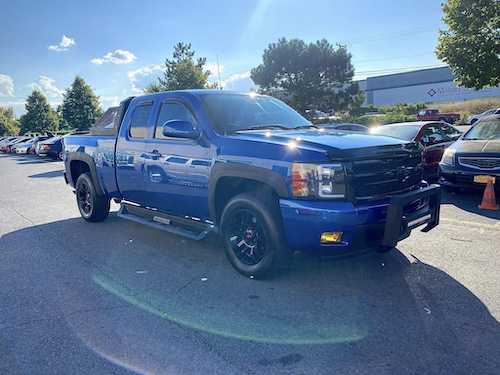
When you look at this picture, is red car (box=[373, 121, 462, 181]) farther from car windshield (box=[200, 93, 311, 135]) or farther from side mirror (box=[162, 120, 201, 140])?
side mirror (box=[162, 120, 201, 140])

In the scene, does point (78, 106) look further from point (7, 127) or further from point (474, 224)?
point (474, 224)

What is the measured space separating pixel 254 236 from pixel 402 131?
6394 millimetres

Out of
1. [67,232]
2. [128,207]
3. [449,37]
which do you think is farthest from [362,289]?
[449,37]

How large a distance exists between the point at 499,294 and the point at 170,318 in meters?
2.85

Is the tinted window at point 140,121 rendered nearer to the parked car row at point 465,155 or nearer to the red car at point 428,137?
the parked car row at point 465,155

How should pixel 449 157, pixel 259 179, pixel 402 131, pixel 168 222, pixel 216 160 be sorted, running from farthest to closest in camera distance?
pixel 402 131 < pixel 449 157 < pixel 168 222 < pixel 216 160 < pixel 259 179

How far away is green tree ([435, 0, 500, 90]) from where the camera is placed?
12953 mm

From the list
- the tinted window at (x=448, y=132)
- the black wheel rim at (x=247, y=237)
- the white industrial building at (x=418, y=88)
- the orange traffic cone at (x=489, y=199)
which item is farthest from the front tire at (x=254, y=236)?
the white industrial building at (x=418, y=88)

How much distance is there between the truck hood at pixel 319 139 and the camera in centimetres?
350

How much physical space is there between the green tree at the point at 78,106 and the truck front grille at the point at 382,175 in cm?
5086

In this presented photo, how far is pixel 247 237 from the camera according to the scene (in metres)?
3.94

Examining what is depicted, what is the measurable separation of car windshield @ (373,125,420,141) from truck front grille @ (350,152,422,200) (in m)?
5.03

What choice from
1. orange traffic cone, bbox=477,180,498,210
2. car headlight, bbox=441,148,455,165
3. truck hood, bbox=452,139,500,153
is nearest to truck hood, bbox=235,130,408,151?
orange traffic cone, bbox=477,180,498,210

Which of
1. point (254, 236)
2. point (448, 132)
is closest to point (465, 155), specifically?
point (448, 132)
